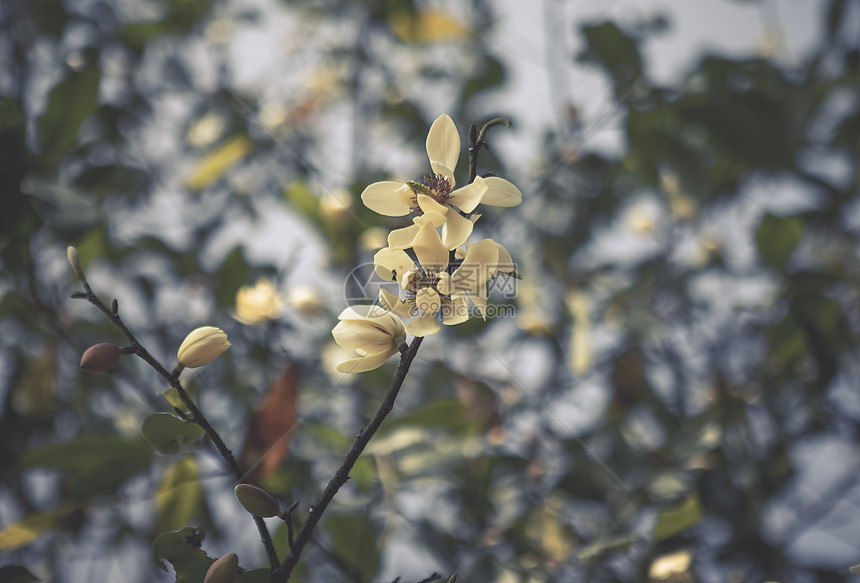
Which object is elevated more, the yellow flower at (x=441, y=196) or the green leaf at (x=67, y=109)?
the yellow flower at (x=441, y=196)

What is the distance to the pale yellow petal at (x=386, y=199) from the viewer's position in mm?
455

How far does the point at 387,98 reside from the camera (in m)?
1.35

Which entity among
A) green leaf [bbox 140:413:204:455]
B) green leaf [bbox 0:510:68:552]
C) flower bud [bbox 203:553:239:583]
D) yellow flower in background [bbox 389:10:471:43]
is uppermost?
yellow flower in background [bbox 389:10:471:43]

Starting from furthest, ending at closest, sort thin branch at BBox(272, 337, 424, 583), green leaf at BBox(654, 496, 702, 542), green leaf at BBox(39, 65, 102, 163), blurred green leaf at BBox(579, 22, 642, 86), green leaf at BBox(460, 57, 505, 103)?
green leaf at BBox(460, 57, 505, 103) < blurred green leaf at BBox(579, 22, 642, 86) < green leaf at BBox(39, 65, 102, 163) < green leaf at BBox(654, 496, 702, 542) < thin branch at BBox(272, 337, 424, 583)

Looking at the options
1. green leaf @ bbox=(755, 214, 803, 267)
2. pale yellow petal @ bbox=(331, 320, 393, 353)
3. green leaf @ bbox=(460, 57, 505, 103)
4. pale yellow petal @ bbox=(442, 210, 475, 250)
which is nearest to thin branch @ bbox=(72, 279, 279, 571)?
pale yellow petal @ bbox=(331, 320, 393, 353)

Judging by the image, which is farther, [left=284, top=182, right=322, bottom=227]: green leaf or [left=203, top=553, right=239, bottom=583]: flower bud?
[left=284, top=182, right=322, bottom=227]: green leaf

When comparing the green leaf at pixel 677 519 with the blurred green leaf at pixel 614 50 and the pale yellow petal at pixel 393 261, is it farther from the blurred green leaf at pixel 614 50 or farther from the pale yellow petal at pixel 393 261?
the blurred green leaf at pixel 614 50

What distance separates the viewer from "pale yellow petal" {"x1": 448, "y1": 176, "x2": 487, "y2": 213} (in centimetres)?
40

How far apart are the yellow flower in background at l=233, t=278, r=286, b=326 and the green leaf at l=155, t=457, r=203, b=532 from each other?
242 millimetres

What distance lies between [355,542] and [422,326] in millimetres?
382

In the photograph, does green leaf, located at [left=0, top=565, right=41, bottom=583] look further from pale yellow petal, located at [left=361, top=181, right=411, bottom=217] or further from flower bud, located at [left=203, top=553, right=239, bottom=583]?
pale yellow petal, located at [left=361, top=181, right=411, bottom=217]

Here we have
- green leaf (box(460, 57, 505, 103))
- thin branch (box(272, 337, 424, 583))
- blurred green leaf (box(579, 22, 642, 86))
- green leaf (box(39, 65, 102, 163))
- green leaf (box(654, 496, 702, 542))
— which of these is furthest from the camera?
green leaf (box(460, 57, 505, 103))

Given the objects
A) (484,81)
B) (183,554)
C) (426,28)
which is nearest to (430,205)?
(183,554)

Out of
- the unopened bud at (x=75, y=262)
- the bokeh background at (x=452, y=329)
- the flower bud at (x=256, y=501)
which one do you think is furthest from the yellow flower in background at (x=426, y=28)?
the flower bud at (x=256, y=501)
